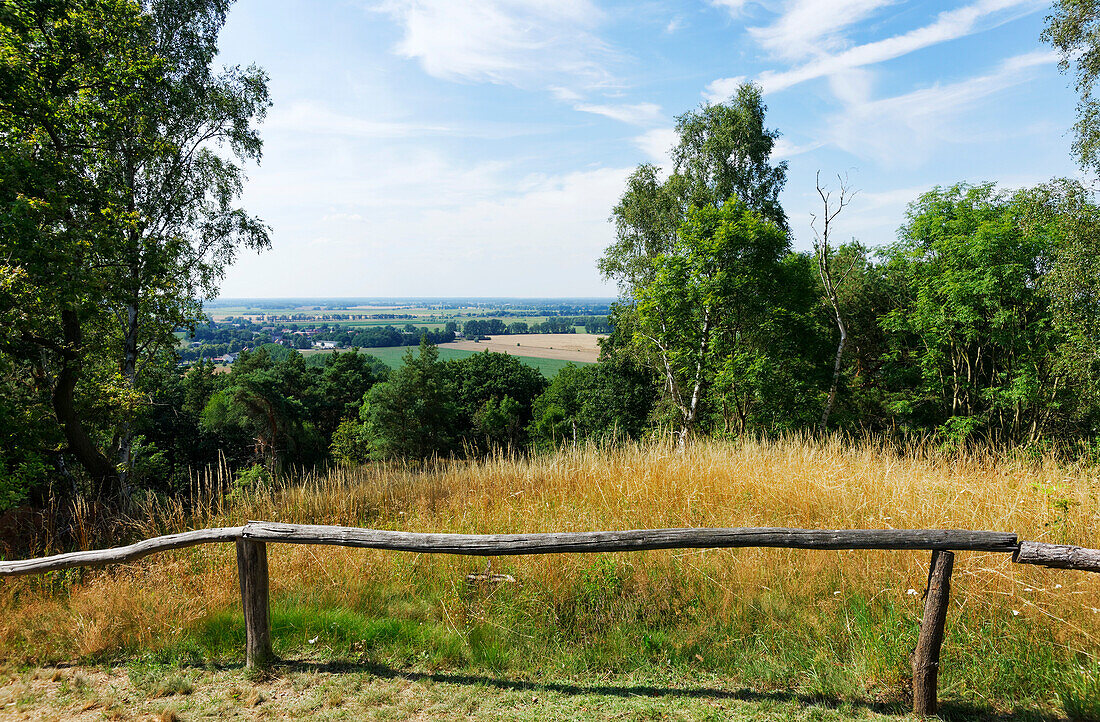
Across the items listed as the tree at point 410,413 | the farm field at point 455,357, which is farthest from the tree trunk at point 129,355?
the farm field at point 455,357

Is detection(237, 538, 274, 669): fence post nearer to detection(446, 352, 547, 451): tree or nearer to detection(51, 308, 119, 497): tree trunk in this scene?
detection(51, 308, 119, 497): tree trunk

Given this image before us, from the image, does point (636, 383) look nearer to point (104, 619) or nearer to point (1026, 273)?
point (1026, 273)

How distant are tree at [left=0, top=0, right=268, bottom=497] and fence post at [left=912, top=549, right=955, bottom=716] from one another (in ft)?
36.4

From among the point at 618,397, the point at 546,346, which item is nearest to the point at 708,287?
the point at 618,397

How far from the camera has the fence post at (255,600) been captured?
3400 millimetres

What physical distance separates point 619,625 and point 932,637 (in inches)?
77.4

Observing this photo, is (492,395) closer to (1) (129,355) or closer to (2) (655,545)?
(1) (129,355)

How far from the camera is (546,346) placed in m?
102

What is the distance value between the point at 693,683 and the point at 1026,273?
20926 millimetres

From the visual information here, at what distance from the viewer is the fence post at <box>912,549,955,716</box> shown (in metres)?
2.84

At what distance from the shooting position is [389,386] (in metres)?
35.7

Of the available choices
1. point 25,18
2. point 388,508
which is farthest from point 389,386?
point 388,508

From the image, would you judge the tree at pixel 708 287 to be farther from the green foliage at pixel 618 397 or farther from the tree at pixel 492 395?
the tree at pixel 492 395

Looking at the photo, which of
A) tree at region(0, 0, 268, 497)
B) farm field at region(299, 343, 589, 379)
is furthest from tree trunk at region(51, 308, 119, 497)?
farm field at region(299, 343, 589, 379)
